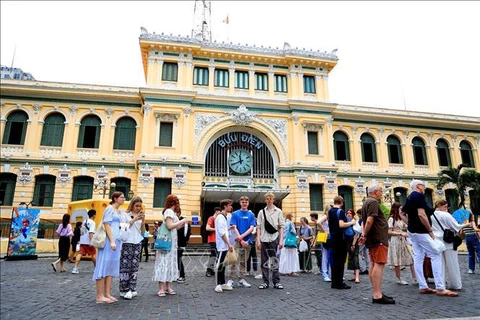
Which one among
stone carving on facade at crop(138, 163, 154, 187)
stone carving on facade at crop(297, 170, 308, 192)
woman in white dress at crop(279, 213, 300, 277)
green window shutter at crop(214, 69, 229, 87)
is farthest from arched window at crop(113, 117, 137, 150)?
woman in white dress at crop(279, 213, 300, 277)

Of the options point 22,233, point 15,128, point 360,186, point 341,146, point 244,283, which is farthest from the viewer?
point 341,146

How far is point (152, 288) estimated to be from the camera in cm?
728

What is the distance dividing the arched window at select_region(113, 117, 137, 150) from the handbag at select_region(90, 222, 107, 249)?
18.6 meters

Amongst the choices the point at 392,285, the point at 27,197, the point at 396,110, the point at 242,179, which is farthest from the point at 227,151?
the point at 392,285

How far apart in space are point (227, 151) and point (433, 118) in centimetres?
1826

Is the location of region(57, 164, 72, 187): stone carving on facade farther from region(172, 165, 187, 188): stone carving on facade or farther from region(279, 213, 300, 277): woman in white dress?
region(279, 213, 300, 277): woman in white dress

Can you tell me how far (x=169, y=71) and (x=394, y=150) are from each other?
19.4 meters

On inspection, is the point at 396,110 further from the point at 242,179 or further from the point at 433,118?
the point at 242,179

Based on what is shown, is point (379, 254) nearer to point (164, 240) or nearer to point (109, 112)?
point (164, 240)

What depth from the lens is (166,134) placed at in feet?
75.0

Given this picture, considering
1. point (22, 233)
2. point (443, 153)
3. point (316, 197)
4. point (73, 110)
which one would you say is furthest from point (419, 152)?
point (22, 233)

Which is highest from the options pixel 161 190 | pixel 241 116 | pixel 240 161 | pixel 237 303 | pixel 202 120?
pixel 241 116

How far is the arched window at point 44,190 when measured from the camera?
21.8 meters

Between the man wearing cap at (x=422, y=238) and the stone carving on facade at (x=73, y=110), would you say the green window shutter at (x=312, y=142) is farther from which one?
the man wearing cap at (x=422, y=238)
